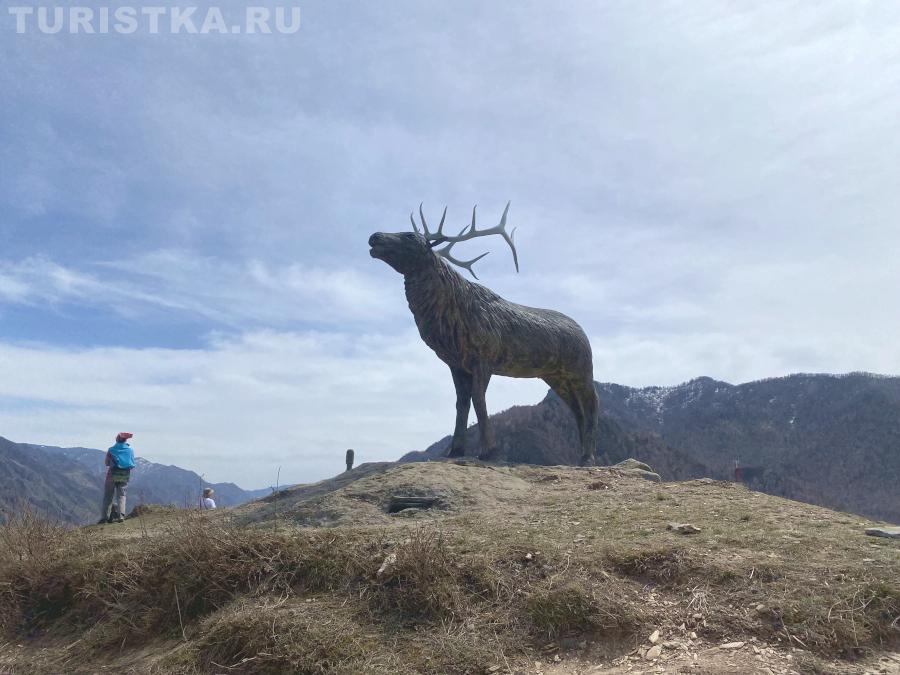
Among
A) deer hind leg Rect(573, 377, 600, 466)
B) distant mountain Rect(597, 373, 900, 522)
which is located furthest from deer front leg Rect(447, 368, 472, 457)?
distant mountain Rect(597, 373, 900, 522)

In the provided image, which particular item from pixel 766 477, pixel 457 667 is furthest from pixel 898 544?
pixel 766 477

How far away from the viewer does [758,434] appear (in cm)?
3881

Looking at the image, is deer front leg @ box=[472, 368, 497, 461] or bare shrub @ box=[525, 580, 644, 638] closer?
bare shrub @ box=[525, 580, 644, 638]

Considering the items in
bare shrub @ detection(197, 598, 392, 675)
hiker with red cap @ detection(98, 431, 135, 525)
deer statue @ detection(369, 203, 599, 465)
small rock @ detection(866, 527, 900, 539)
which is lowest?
bare shrub @ detection(197, 598, 392, 675)

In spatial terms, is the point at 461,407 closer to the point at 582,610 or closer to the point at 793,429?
the point at 582,610

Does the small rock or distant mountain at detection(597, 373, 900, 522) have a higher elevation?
distant mountain at detection(597, 373, 900, 522)

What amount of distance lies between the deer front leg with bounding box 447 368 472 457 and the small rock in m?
5.17

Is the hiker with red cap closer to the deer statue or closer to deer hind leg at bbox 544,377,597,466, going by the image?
the deer statue

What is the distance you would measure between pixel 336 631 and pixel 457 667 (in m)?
0.84

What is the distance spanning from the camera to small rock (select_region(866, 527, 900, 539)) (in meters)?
5.38

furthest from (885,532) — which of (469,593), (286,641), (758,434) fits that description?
(758,434)

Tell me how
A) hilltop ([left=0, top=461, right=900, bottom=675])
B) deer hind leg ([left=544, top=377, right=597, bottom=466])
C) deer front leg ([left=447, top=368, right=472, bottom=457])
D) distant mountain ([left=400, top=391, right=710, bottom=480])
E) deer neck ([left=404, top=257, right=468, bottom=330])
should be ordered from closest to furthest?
hilltop ([left=0, top=461, right=900, bottom=675])
deer neck ([left=404, top=257, right=468, bottom=330])
deer front leg ([left=447, top=368, right=472, bottom=457])
deer hind leg ([left=544, top=377, right=597, bottom=466])
distant mountain ([left=400, top=391, right=710, bottom=480])

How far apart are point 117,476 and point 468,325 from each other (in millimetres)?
4914

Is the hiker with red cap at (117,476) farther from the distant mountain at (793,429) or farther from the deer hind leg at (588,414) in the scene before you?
the distant mountain at (793,429)
